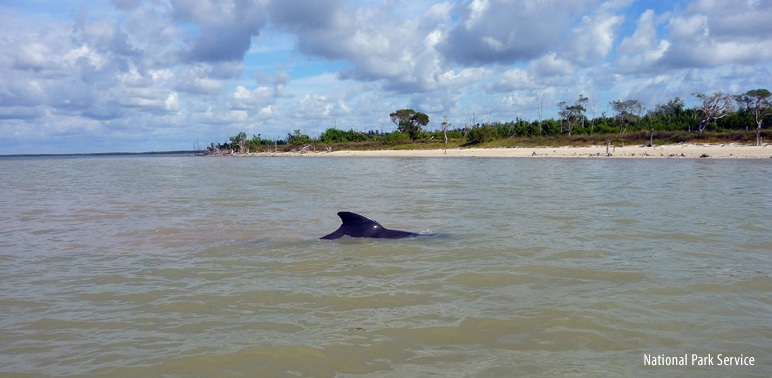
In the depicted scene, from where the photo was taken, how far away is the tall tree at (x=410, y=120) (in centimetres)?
11000

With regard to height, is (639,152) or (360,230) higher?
(639,152)

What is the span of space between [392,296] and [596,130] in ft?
266

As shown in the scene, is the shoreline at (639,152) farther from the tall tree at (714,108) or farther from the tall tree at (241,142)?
the tall tree at (241,142)

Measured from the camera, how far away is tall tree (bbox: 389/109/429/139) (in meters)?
110

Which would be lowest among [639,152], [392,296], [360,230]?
[392,296]

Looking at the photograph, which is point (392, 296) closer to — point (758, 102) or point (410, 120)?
point (758, 102)

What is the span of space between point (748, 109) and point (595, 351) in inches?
3160

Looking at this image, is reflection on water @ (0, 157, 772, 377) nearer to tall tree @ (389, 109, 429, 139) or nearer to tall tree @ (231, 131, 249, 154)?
tall tree @ (389, 109, 429, 139)

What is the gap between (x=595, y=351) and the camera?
190 inches

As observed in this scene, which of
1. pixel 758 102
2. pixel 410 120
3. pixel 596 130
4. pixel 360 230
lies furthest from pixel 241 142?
pixel 360 230

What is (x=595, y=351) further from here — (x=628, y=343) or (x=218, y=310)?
(x=218, y=310)

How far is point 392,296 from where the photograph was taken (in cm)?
666

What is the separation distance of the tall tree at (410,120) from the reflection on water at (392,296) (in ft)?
319

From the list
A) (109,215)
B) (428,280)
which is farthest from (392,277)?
(109,215)
